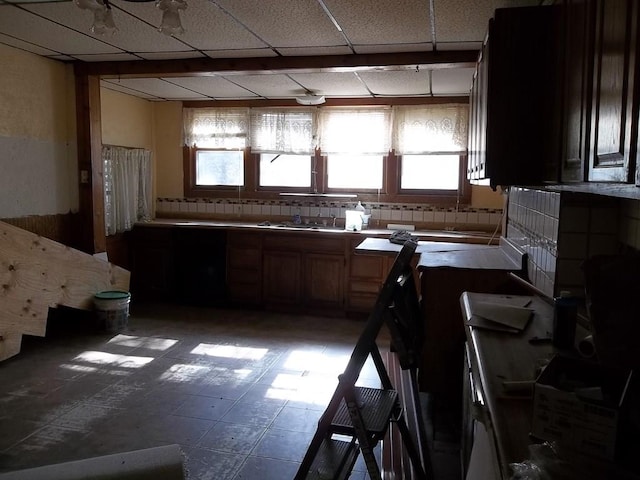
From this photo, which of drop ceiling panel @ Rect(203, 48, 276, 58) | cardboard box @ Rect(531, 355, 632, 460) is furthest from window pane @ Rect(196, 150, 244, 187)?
cardboard box @ Rect(531, 355, 632, 460)

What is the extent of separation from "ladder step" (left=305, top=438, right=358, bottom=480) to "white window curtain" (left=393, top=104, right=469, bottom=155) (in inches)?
151

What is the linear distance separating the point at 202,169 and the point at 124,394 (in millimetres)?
3505

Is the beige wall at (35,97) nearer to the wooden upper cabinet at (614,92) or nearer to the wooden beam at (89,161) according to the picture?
the wooden beam at (89,161)

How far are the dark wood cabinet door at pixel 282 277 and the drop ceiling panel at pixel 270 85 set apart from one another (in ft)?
5.54

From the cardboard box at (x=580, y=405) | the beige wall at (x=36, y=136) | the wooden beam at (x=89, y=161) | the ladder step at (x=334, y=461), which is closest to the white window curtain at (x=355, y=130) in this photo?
the wooden beam at (x=89, y=161)

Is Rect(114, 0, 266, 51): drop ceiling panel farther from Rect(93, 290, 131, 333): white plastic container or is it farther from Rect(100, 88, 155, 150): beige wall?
Rect(93, 290, 131, 333): white plastic container

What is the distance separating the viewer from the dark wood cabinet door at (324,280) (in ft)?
16.5

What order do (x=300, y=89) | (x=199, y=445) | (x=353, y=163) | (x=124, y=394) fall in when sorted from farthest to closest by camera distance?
(x=353, y=163) → (x=300, y=89) → (x=124, y=394) → (x=199, y=445)

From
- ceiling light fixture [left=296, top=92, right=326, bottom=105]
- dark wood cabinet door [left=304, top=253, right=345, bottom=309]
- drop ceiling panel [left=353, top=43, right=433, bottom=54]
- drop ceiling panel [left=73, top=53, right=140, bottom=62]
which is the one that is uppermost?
drop ceiling panel [left=73, top=53, right=140, bottom=62]

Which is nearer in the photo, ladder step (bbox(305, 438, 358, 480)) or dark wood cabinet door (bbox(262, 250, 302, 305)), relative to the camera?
ladder step (bbox(305, 438, 358, 480))

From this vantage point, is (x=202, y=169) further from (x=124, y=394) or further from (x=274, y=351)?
(x=124, y=394)

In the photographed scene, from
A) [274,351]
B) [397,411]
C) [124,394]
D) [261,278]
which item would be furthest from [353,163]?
[397,411]

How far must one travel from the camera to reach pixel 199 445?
257 cm

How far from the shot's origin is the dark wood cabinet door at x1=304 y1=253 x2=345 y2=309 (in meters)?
5.04
